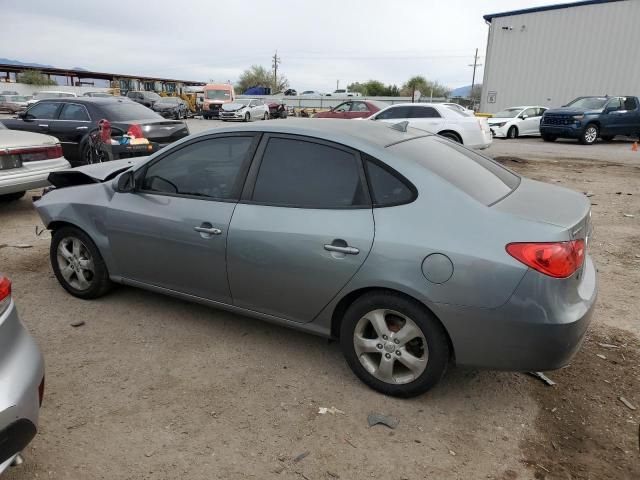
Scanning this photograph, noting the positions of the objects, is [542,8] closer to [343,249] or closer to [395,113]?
[395,113]

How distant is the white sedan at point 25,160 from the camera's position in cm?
639

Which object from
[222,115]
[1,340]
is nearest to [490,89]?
[222,115]

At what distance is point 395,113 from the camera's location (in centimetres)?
1497

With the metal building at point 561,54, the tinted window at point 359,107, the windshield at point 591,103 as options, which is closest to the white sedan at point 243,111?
the tinted window at point 359,107

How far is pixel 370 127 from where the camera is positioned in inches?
138

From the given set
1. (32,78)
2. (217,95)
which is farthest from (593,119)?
(32,78)

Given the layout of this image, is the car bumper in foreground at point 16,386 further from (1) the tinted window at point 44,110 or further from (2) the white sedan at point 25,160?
(1) the tinted window at point 44,110

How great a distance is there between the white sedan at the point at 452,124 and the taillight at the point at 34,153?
8503 millimetres

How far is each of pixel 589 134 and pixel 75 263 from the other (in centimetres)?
1973

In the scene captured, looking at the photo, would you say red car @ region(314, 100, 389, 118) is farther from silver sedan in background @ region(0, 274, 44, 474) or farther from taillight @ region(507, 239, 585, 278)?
silver sedan in background @ region(0, 274, 44, 474)

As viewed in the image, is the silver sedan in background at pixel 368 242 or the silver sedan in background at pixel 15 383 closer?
the silver sedan in background at pixel 15 383

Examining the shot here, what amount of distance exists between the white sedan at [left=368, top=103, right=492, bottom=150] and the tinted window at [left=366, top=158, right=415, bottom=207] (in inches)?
415

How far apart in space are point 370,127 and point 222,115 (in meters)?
29.9

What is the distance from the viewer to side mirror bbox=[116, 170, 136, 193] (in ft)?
12.5
